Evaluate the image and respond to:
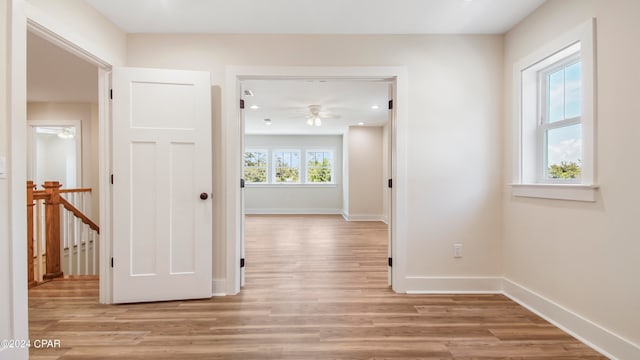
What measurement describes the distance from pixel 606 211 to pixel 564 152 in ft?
2.21

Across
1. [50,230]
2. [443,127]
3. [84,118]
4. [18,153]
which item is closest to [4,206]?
[18,153]

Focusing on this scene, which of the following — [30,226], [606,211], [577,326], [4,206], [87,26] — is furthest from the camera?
[30,226]

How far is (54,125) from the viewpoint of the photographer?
5711mm

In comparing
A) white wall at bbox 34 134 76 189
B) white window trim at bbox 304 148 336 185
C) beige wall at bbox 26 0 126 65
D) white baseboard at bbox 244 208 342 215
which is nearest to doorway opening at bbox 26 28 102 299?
beige wall at bbox 26 0 126 65

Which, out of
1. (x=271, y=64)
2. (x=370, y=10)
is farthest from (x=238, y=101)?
(x=370, y=10)

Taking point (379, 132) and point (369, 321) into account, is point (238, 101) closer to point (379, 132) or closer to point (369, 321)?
point (369, 321)

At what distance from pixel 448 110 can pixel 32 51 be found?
4.39 meters

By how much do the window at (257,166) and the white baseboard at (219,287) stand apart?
691 cm

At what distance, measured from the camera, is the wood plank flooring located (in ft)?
6.45

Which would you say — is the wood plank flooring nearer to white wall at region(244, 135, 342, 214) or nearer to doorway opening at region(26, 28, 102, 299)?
doorway opening at region(26, 28, 102, 299)

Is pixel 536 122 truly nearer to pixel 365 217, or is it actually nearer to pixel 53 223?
pixel 53 223

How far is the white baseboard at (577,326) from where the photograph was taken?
1.85m

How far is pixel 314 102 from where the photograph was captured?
5.48m

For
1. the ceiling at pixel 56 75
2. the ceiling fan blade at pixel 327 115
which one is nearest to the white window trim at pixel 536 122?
the ceiling fan blade at pixel 327 115
